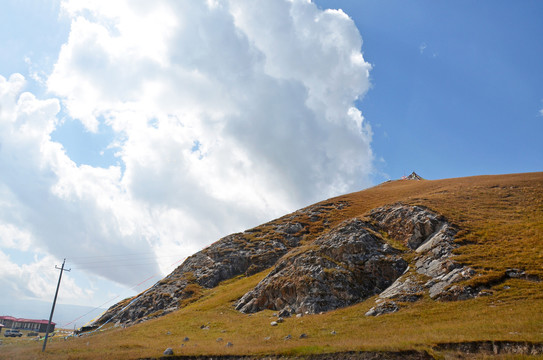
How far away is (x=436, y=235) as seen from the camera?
163 ft

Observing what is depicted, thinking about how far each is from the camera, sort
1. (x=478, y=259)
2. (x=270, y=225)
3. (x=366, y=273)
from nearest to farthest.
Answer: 1. (x=478, y=259)
2. (x=366, y=273)
3. (x=270, y=225)

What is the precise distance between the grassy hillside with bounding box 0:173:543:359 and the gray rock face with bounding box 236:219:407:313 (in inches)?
111

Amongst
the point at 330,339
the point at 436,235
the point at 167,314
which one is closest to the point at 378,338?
the point at 330,339

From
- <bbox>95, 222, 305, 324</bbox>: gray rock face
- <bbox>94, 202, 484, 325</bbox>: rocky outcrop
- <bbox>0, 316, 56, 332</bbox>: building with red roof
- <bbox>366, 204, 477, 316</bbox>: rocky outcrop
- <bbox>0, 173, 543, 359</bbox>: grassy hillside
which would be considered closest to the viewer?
<bbox>0, 173, 543, 359</bbox>: grassy hillside

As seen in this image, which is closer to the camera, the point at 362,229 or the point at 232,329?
the point at 232,329

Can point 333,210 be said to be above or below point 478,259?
above

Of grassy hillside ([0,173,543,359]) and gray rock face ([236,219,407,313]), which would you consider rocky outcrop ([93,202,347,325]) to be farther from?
gray rock face ([236,219,407,313])

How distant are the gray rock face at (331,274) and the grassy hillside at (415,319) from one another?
9.22 feet

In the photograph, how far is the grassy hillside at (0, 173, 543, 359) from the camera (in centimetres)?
2580

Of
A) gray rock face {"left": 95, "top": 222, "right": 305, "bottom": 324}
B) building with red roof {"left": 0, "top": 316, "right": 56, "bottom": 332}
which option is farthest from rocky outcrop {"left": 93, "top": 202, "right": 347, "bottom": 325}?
building with red roof {"left": 0, "top": 316, "right": 56, "bottom": 332}

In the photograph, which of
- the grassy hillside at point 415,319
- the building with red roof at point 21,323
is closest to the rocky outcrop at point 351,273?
the grassy hillside at point 415,319

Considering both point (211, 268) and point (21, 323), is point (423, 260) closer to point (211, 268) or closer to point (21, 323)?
point (211, 268)

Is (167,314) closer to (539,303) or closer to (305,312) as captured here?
(305,312)

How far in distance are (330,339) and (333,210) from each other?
217 feet
